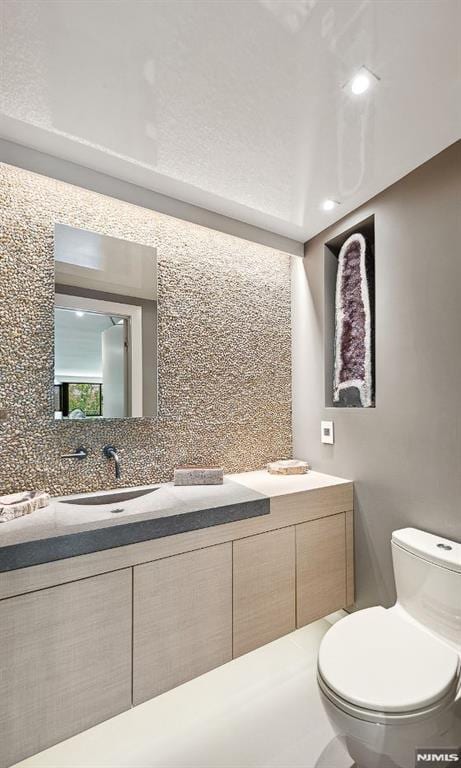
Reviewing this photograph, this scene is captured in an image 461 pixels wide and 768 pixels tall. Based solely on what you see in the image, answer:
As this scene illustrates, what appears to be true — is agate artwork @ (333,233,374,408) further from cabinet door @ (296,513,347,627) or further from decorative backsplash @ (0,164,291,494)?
cabinet door @ (296,513,347,627)

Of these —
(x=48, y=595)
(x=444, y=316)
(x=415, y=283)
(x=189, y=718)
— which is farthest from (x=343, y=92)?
(x=189, y=718)

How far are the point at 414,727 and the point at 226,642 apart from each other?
82 cm

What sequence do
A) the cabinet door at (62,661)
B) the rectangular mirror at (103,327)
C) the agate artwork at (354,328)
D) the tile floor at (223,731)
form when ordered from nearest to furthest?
the cabinet door at (62,661) → the tile floor at (223,731) → the rectangular mirror at (103,327) → the agate artwork at (354,328)

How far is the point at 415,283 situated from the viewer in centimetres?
182

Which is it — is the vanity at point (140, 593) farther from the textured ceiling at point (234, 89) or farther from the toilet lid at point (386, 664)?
the textured ceiling at point (234, 89)

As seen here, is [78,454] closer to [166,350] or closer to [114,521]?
[114,521]

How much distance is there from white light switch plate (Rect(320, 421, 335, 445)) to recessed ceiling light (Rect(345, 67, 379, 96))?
5.56 feet

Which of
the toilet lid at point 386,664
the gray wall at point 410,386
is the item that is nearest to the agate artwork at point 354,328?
the gray wall at point 410,386

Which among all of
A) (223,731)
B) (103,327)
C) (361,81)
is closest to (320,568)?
(223,731)

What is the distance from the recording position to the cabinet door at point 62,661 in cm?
121

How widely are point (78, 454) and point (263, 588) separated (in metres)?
1.17

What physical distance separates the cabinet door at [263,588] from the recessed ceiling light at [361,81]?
6.38ft

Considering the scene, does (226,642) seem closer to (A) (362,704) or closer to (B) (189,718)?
(B) (189,718)

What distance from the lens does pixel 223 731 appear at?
1.46 meters
